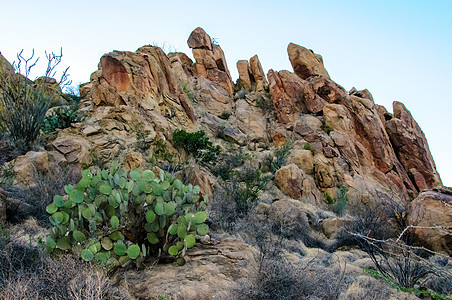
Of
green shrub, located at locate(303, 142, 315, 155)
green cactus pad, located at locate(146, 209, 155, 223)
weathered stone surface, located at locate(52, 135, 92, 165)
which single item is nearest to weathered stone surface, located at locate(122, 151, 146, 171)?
weathered stone surface, located at locate(52, 135, 92, 165)

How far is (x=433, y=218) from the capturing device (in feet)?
26.1

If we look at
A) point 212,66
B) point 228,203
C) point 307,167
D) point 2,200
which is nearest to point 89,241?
point 2,200

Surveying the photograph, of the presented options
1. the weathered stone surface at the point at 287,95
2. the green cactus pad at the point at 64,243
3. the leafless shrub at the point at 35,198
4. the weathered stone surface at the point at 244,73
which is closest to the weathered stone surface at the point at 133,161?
the leafless shrub at the point at 35,198

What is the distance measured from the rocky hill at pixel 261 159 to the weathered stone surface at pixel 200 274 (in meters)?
0.01

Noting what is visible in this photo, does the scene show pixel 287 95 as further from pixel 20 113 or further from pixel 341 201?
pixel 20 113

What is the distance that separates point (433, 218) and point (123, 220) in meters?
7.24

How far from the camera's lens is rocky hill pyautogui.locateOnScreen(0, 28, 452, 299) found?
4402 millimetres

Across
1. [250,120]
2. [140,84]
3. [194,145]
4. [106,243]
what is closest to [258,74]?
[250,120]

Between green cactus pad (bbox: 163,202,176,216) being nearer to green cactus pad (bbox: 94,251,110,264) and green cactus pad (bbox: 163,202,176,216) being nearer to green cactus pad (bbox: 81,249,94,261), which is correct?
green cactus pad (bbox: 94,251,110,264)

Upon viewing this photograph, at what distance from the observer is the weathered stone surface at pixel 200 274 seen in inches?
143

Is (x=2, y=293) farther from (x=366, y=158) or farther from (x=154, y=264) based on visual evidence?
(x=366, y=158)

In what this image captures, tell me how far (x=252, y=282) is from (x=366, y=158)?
53.3ft

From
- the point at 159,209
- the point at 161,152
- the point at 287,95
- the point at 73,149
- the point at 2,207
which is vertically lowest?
the point at 2,207

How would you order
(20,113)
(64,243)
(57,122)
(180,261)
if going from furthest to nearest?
(57,122)
(20,113)
(180,261)
(64,243)
